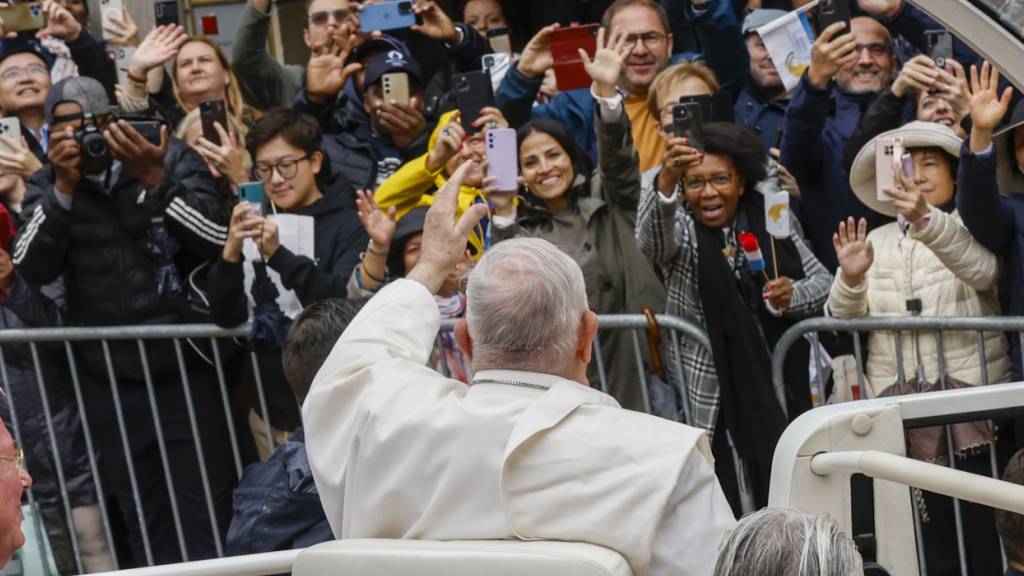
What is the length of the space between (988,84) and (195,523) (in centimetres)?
364

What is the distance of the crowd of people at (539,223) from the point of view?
588 centimetres

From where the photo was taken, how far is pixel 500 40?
772 centimetres

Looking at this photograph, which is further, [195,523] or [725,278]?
[195,523]

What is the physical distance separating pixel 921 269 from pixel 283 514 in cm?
270

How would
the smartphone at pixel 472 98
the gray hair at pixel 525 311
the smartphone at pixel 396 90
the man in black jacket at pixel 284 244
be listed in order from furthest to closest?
the smartphone at pixel 396 90, the smartphone at pixel 472 98, the man in black jacket at pixel 284 244, the gray hair at pixel 525 311

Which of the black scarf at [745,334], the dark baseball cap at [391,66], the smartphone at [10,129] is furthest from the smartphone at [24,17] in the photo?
the black scarf at [745,334]

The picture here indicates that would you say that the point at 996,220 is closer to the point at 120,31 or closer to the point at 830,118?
the point at 830,118

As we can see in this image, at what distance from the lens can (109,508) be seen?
7.20 metres

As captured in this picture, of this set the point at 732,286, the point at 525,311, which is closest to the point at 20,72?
the point at 732,286

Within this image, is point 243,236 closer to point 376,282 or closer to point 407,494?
point 376,282

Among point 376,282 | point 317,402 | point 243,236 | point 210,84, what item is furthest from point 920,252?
point 210,84

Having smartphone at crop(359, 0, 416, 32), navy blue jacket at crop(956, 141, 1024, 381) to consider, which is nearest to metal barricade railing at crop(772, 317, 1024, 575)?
navy blue jacket at crop(956, 141, 1024, 381)

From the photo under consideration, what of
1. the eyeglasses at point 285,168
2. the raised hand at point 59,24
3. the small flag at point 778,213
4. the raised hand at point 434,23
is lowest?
the small flag at point 778,213

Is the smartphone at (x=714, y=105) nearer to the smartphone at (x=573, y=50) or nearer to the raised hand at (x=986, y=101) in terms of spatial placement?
the smartphone at (x=573, y=50)
